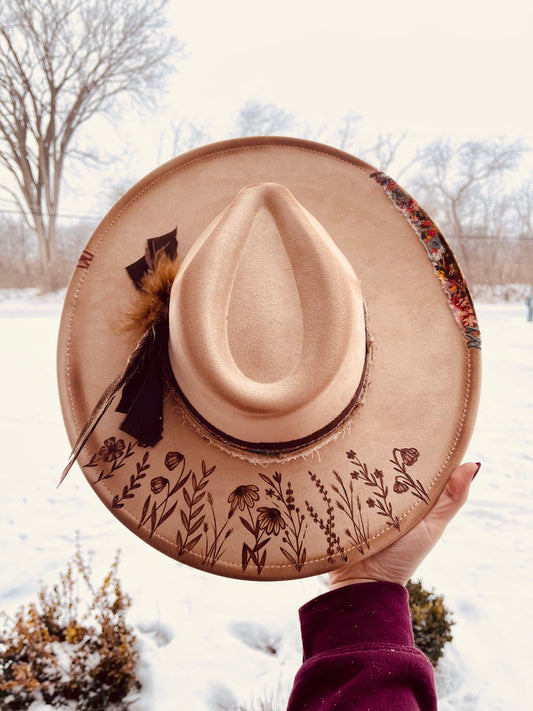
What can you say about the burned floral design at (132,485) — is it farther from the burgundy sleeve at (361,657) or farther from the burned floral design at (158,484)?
the burgundy sleeve at (361,657)

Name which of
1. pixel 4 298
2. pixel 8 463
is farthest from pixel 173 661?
pixel 4 298

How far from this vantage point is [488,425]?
432 cm

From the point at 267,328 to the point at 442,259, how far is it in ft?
1.53

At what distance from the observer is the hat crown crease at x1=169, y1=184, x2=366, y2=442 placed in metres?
0.73

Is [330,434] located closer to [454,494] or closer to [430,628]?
[454,494]

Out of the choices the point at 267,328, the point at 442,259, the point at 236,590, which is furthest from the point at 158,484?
the point at 236,590

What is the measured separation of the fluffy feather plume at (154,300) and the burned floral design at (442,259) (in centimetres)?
52

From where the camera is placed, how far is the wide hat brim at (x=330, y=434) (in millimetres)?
840

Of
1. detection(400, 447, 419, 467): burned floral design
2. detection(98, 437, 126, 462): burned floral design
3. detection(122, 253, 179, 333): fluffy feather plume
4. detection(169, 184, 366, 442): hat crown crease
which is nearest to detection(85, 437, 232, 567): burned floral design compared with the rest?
detection(98, 437, 126, 462): burned floral design

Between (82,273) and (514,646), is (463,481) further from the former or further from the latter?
(514,646)

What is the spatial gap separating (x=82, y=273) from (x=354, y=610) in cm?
88

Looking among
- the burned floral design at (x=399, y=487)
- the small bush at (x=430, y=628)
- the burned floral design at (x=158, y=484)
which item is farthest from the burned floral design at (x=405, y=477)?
the small bush at (x=430, y=628)

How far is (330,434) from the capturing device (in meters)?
0.85

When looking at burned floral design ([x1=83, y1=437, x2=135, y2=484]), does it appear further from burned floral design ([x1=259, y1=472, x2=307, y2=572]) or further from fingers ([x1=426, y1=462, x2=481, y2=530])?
fingers ([x1=426, y1=462, x2=481, y2=530])
